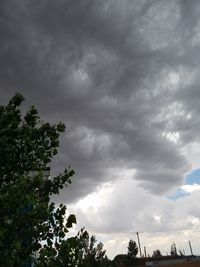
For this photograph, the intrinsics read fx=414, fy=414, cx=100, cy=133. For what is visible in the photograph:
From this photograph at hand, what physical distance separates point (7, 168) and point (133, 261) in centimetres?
9022

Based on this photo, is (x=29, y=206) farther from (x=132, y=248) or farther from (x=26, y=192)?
(x=132, y=248)

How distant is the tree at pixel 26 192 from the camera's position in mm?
5051

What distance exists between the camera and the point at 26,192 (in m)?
5.23

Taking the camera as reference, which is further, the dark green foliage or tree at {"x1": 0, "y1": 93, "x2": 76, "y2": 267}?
the dark green foliage

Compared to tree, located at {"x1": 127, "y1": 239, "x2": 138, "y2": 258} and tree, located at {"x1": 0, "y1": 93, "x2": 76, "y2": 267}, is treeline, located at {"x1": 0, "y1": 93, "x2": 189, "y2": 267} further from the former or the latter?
tree, located at {"x1": 127, "y1": 239, "x2": 138, "y2": 258}

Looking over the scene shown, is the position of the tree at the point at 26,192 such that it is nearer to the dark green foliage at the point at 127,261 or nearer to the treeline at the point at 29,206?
the treeline at the point at 29,206

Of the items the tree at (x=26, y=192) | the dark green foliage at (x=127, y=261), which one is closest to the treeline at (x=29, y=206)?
the tree at (x=26, y=192)

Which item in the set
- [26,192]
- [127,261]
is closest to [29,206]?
[26,192]

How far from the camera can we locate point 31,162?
21.1ft

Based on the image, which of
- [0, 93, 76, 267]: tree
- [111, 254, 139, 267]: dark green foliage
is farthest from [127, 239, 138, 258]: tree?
[0, 93, 76, 267]: tree

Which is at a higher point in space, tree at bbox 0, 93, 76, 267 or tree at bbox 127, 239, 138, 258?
tree at bbox 127, 239, 138, 258

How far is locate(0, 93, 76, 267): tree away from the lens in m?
5.05

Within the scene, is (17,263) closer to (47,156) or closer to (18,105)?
(47,156)

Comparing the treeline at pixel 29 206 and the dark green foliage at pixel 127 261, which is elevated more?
the dark green foliage at pixel 127 261
